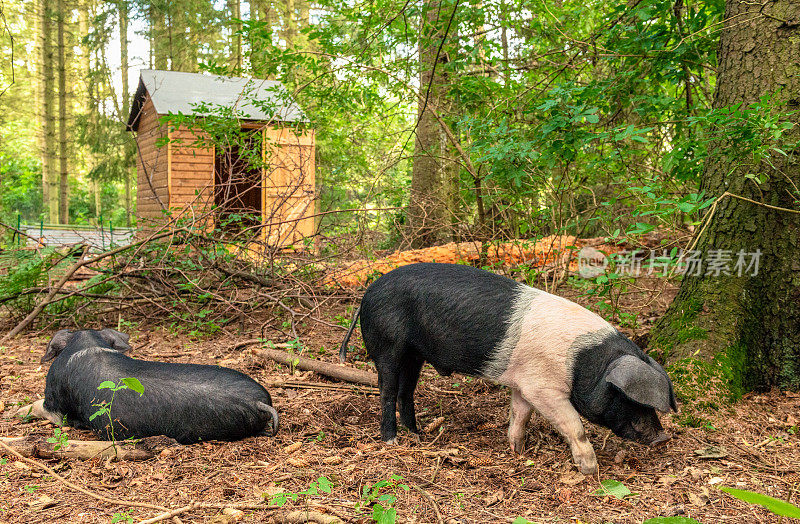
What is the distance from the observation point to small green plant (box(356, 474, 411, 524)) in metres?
2.63

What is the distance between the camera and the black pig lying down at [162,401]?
3.67 metres

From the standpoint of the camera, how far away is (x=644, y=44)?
498cm

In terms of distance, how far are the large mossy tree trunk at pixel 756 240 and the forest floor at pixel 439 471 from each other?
0.26m

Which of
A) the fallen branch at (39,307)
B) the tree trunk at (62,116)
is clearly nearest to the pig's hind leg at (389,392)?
the fallen branch at (39,307)

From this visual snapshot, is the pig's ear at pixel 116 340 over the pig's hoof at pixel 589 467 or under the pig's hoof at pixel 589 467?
over

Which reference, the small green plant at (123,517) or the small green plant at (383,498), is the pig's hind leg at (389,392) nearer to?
the small green plant at (383,498)

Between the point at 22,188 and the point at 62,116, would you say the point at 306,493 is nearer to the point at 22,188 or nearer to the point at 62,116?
the point at 62,116

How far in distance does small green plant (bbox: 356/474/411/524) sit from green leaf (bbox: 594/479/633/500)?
97cm

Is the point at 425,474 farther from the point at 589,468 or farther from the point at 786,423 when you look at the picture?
the point at 786,423

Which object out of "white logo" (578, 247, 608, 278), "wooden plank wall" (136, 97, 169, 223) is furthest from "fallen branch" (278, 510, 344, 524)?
"wooden plank wall" (136, 97, 169, 223)

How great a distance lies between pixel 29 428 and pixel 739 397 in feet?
15.2

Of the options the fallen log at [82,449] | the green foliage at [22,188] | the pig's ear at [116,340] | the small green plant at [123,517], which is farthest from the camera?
the green foliage at [22,188]

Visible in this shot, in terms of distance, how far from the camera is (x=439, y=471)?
3.34m

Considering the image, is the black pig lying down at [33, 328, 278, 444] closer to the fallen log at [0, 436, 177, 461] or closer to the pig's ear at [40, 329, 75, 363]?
the fallen log at [0, 436, 177, 461]
